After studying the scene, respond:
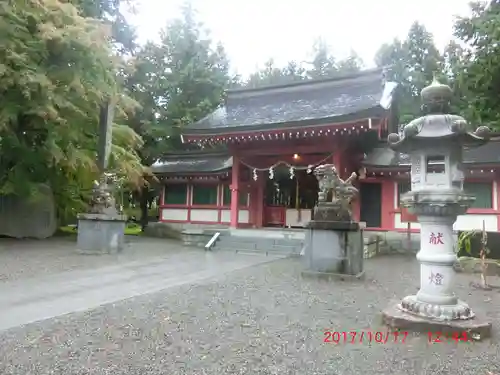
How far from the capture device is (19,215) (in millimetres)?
13922

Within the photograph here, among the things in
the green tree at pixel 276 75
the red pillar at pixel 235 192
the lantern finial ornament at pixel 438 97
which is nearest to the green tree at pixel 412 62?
the green tree at pixel 276 75

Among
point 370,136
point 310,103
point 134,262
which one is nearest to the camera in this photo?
point 134,262

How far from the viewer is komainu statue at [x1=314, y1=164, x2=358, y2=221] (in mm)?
7961

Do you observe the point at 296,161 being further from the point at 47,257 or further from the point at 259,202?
the point at 47,257

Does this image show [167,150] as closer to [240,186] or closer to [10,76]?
[240,186]

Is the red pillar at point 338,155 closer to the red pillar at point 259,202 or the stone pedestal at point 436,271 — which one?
the red pillar at point 259,202

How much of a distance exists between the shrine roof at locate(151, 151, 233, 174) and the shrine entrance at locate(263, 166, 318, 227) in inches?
86.4

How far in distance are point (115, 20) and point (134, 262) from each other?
1327cm

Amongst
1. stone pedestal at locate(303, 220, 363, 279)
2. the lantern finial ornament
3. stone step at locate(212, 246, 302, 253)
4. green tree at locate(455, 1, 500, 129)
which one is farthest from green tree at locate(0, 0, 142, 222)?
green tree at locate(455, 1, 500, 129)

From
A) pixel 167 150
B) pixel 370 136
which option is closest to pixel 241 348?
pixel 370 136

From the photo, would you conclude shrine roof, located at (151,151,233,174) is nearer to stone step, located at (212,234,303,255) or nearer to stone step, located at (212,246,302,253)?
stone step, located at (212,234,303,255)

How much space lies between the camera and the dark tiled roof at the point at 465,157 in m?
12.4

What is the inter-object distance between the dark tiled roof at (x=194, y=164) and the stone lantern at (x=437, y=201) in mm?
11231

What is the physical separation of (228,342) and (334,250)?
4.30 m
